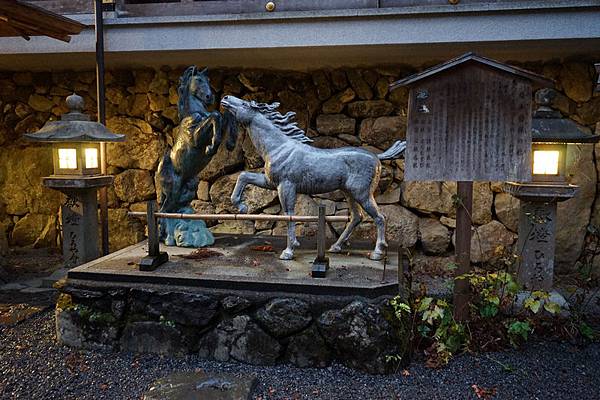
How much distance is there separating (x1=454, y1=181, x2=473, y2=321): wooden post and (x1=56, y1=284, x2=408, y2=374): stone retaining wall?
641mm

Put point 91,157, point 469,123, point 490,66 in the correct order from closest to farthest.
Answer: point 490,66 < point 469,123 < point 91,157

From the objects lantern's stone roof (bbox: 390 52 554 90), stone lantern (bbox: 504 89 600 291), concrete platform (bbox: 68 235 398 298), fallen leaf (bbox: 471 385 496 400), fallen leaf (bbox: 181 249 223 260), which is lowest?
fallen leaf (bbox: 471 385 496 400)

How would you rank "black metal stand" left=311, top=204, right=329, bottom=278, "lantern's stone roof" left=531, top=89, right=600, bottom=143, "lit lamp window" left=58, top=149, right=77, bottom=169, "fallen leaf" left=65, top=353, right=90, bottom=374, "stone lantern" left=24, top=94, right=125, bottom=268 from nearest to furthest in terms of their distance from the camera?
"fallen leaf" left=65, top=353, right=90, bottom=374 → "black metal stand" left=311, top=204, right=329, bottom=278 → "lantern's stone roof" left=531, top=89, right=600, bottom=143 → "stone lantern" left=24, top=94, right=125, bottom=268 → "lit lamp window" left=58, top=149, right=77, bottom=169

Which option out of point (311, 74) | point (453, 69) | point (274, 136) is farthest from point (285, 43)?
point (453, 69)

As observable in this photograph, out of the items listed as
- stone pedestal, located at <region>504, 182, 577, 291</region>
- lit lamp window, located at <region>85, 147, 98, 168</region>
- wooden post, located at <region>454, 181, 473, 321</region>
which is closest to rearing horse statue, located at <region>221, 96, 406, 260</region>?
wooden post, located at <region>454, 181, 473, 321</region>

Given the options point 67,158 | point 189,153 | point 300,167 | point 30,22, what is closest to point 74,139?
point 67,158

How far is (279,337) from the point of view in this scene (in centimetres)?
344

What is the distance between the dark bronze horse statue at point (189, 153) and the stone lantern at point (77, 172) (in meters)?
0.84

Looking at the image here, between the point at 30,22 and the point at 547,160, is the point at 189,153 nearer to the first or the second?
the point at 30,22

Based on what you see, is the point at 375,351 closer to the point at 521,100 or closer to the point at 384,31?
the point at 521,100

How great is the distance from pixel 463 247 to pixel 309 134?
2806 mm

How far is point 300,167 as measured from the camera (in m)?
3.94

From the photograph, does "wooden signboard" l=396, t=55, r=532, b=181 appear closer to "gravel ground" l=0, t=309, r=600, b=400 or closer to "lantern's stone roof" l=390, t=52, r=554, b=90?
"lantern's stone roof" l=390, t=52, r=554, b=90

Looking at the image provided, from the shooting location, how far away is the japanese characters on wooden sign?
10.6 ft
